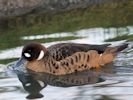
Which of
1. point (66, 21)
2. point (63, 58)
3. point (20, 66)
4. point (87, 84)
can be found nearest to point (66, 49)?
point (63, 58)

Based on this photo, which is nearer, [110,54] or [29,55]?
[29,55]

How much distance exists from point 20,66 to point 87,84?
1.96m

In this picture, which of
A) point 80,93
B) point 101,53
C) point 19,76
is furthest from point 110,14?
point 80,93

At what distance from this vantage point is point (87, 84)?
499 inches

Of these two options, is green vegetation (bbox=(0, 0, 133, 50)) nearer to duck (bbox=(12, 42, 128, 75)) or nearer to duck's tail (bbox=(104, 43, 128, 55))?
duck (bbox=(12, 42, 128, 75))

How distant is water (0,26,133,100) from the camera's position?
11.8 meters

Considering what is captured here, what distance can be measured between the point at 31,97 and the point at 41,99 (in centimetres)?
26

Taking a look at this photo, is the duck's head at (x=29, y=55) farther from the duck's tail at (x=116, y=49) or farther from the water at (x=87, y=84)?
the duck's tail at (x=116, y=49)

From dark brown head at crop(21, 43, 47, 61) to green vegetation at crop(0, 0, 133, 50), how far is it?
4.83 ft

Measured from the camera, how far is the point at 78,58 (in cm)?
1403

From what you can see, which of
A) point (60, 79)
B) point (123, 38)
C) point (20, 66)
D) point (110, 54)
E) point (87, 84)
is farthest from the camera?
point (123, 38)

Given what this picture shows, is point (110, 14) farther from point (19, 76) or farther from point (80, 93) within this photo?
point (80, 93)

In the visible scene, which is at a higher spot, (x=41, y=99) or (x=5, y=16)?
(x=5, y=16)

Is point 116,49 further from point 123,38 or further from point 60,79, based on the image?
point 60,79
